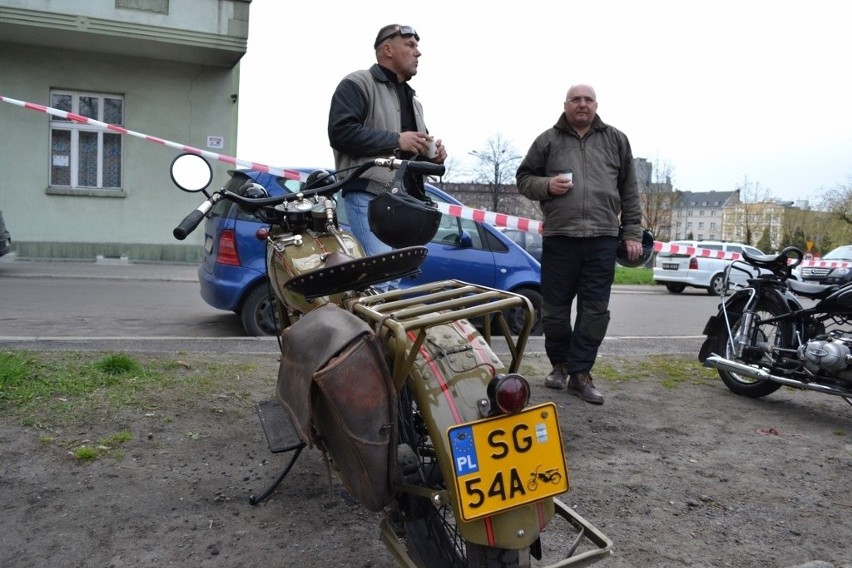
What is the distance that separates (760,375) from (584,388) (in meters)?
1.12

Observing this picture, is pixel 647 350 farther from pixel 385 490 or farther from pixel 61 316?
pixel 61 316

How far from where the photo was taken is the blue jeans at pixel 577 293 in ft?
16.1

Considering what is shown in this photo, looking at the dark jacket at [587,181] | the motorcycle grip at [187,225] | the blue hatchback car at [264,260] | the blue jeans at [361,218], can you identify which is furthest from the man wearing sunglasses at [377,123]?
the blue hatchback car at [264,260]

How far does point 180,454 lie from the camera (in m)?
3.50

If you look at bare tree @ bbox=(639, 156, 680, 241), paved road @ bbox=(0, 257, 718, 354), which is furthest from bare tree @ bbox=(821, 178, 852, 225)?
paved road @ bbox=(0, 257, 718, 354)

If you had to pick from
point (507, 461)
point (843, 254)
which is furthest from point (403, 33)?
point (843, 254)

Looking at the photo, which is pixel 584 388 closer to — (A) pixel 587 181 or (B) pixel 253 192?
(A) pixel 587 181

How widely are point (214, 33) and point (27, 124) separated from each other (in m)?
4.45

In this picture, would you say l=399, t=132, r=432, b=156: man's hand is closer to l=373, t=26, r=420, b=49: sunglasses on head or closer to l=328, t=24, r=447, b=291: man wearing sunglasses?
l=328, t=24, r=447, b=291: man wearing sunglasses

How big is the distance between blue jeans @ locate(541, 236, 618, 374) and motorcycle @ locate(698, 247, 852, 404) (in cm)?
96

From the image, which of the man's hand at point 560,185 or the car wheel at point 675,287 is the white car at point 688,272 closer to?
the car wheel at point 675,287

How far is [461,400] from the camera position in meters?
2.07

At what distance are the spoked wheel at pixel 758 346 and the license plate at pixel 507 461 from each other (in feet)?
10.9

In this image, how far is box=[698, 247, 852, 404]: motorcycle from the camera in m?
4.49
